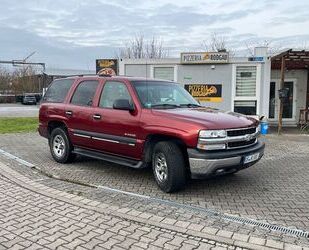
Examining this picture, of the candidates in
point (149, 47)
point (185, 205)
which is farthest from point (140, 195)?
point (149, 47)

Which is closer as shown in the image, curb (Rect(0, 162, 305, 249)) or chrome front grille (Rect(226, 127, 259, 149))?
curb (Rect(0, 162, 305, 249))

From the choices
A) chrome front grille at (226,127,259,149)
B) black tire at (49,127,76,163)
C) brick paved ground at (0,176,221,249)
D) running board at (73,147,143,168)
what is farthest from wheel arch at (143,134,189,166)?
black tire at (49,127,76,163)

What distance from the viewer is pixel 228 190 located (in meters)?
6.34

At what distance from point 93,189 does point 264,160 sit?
4.46m

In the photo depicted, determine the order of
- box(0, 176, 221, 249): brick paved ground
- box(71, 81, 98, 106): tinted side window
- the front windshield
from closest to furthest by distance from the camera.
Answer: box(0, 176, 221, 249): brick paved ground → the front windshield → box(71, 81, 98, 106): tinted side window

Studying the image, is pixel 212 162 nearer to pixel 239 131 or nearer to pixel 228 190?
pixel 239 131

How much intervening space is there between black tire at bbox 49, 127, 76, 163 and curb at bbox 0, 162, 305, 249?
1.86 m

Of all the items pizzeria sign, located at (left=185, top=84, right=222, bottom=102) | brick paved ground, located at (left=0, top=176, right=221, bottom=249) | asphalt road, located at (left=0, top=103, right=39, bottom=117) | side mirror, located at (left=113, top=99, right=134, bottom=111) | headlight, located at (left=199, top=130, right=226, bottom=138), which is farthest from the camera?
asphalt road, located at (left=0, top=103, right=39, bottom=117)

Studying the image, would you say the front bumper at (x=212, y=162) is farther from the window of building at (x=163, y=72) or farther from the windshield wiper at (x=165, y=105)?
the window of building at (x=163, y=72)

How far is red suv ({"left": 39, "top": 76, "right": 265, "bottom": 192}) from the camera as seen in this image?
18.8ft

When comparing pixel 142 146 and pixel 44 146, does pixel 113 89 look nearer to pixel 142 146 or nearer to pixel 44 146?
pixel 142 146

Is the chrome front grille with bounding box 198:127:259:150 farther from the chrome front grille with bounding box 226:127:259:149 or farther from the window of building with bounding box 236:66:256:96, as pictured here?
the window of building with bounding box 236:66:256:96

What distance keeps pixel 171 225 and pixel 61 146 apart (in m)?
4.43

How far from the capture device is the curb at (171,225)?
13.7 feet
